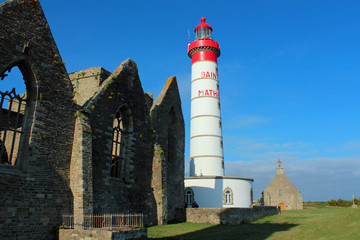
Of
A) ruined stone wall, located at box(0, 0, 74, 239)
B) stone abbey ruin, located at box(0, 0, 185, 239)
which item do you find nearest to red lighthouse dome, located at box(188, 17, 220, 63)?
stone abbey ruin, located at box(0, 0, 185, 239)

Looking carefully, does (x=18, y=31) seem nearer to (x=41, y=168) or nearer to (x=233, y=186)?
(x=41, y=168)

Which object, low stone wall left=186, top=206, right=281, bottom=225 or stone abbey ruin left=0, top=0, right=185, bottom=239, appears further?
low stone wall left=186, top=206, right=281, bottom=225

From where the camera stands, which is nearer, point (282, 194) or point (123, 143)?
point (123, 143)

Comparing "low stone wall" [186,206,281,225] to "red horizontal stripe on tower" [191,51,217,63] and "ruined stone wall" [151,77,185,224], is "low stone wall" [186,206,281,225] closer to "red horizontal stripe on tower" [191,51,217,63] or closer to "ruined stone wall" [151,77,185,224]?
"ruined stone wall" [151,77,185,224]

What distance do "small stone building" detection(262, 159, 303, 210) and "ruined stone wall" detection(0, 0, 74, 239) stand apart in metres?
36.8

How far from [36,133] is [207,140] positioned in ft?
65.5

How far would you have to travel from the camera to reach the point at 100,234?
31.7ft

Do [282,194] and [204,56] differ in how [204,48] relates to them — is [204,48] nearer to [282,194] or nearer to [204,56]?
[204,56]

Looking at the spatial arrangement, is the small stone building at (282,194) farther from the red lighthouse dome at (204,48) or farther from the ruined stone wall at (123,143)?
the ruined stone wall at (123,143)

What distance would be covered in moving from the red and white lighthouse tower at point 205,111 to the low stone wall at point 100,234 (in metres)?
18.6

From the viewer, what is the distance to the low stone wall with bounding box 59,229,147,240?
372 inches

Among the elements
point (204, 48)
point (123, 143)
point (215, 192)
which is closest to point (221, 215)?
point (123, 143)

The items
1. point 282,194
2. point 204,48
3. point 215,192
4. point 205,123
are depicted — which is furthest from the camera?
point 282,194

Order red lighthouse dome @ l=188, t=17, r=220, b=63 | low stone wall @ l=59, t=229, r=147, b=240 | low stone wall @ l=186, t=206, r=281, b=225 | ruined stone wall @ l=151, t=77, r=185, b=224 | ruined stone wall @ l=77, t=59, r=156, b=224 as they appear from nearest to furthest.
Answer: low stone wall @ l=59, t=229, r=147, b=240 → ruined stone wall @ l=77, t=59, r=156, b=224 → ruined stone wall @ l=151, t=77, r=185, b=224 → low stone wall @ l=186, t=206, r=281, b=225 → red lighthouse dome @ l=188, t=17, r=220, b=63
